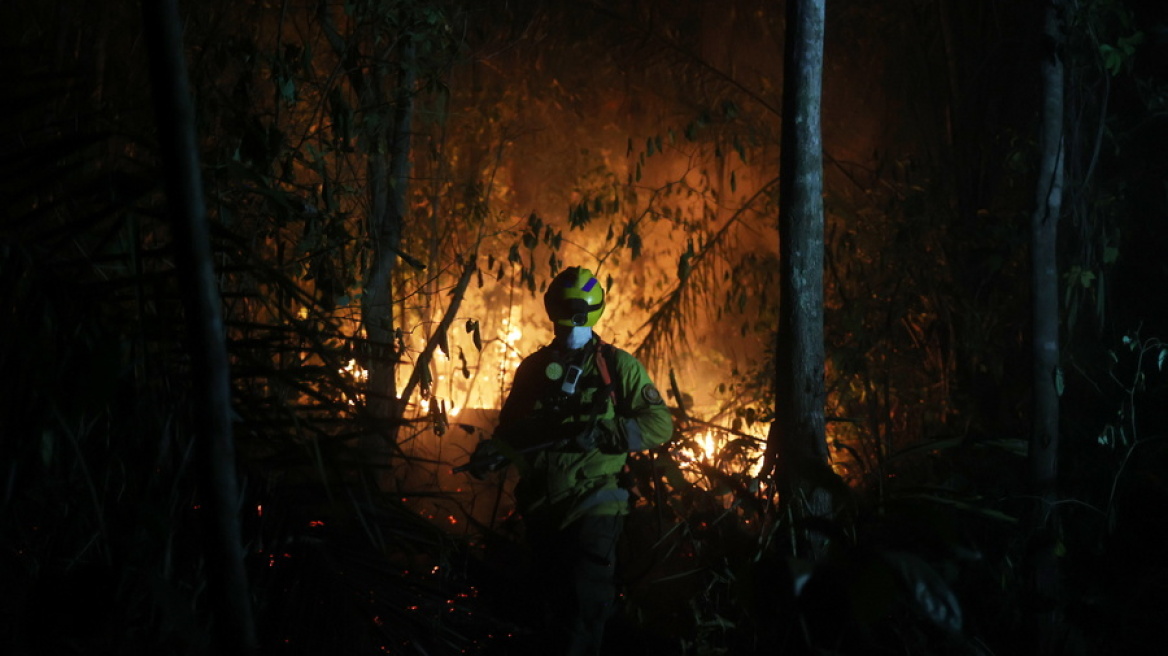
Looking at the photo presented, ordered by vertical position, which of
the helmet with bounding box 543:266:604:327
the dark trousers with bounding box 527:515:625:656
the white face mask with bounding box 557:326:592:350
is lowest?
the dark trousers with bounding box 527:515:625:656

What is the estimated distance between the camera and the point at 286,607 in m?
2.20

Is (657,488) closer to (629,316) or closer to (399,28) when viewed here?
(399,28)

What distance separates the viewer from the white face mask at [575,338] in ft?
15.9

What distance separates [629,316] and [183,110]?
827cm

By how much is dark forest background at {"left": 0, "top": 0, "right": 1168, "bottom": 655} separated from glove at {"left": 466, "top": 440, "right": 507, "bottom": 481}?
24 cm

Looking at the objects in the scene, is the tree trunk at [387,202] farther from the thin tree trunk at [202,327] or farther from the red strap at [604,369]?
the thin tree trunk at [202,327]

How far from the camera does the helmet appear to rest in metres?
4.75

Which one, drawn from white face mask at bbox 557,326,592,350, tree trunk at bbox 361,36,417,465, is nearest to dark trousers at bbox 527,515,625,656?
white face mask at bbox 557,326,592,350

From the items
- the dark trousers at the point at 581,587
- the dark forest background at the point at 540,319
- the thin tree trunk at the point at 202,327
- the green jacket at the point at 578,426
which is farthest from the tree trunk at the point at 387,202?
the thin tree trunk at the point at 202,327

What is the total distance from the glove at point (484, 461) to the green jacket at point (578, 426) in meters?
0.15

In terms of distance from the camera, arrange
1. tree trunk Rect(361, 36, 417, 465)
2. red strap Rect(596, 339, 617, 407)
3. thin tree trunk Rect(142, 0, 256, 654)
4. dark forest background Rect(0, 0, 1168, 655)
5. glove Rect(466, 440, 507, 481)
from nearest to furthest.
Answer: thin tree trunk Rect(142, 0, 256, 654) → dark forest background Rect(0, 0, 1168, 655) → glove Rect(466, 440, 507, 481) → red strap Rect(596, 339, 617, 407) → tree trunk Rect(361, 36, 417, 465)

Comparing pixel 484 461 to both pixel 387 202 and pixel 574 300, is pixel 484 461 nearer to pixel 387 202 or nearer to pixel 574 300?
pixel 574 300

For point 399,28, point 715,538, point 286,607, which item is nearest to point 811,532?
point 715,538

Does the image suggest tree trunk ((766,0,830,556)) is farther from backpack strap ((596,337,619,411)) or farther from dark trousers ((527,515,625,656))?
dark trousers ((527,515,625,656))
